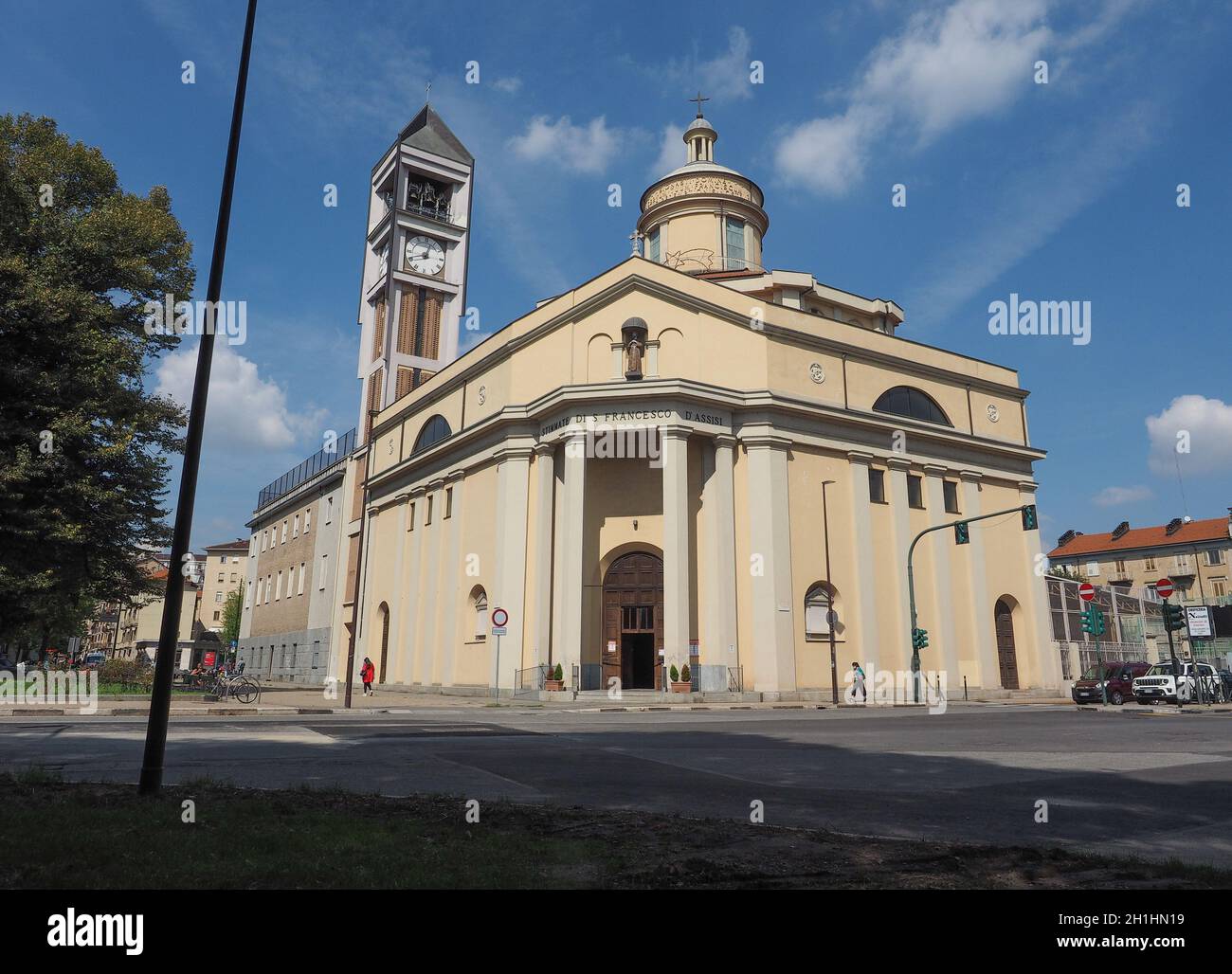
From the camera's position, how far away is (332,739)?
45.1 ft

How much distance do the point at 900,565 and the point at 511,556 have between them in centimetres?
1604

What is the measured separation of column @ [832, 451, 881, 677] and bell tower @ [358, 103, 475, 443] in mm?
28392

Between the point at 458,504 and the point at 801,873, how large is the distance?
115ft

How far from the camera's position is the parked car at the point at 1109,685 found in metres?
31.3

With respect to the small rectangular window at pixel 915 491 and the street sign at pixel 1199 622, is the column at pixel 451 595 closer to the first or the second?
the small rectangular window at pixel 915 491

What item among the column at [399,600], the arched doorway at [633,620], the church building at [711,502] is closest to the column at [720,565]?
the church building at [711,502]


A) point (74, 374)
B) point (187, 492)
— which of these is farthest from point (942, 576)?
point (187, 492)

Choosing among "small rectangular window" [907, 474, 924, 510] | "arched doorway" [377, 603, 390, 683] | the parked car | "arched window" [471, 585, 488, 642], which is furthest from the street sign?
"arched doorway" [377, 603, 390, 683]

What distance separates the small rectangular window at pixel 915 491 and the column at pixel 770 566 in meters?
7.27

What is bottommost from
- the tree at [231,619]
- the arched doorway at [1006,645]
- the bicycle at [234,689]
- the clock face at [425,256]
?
the bicycle at [234,689]

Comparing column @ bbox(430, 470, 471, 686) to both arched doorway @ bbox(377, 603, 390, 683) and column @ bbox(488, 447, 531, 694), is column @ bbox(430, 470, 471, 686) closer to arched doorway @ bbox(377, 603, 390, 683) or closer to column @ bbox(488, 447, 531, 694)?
column @ bbox(488, 447, 531, 694)

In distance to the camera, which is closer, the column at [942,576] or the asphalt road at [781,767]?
the asphalt road at [781,767]
